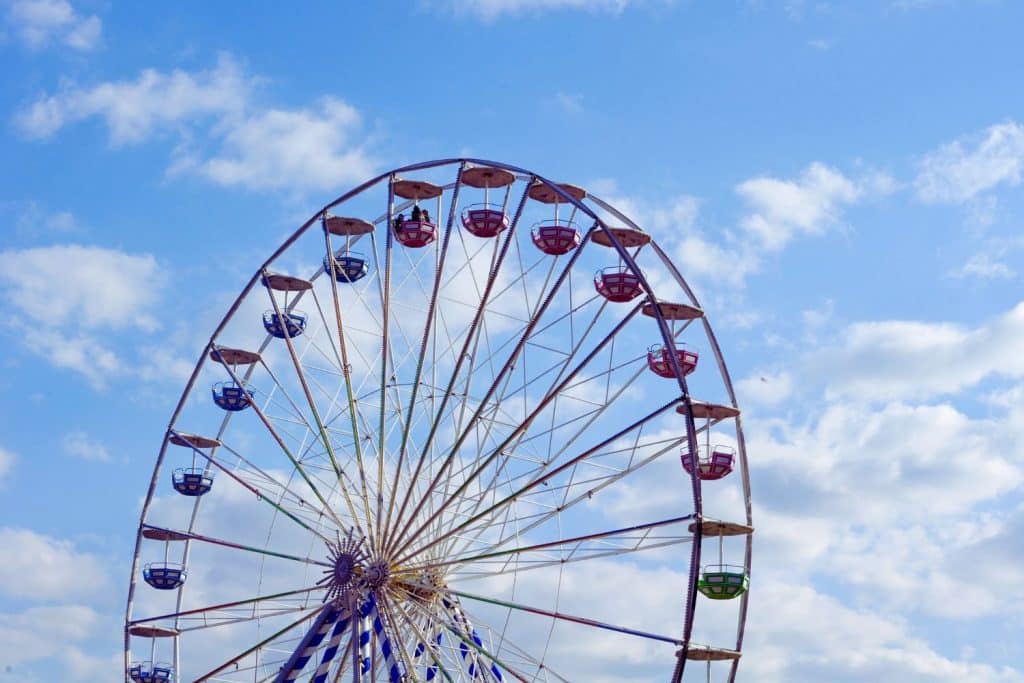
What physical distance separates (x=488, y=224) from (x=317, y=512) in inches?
240

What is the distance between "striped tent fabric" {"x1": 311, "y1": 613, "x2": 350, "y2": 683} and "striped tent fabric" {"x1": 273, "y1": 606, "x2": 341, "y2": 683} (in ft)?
0.44

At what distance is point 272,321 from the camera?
37.4m

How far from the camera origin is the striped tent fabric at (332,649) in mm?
32562

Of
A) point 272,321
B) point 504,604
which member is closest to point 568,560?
point 504,604

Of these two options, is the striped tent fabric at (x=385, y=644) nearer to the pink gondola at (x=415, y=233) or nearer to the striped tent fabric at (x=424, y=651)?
the striped tent fabric at (x=424, y=651)

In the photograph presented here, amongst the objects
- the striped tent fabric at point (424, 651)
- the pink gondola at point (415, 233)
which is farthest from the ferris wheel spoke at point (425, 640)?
the pink gondola at point (415, 233)

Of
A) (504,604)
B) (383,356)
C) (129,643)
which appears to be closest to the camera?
(504,604)

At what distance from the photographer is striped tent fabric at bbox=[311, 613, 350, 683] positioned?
32.6m

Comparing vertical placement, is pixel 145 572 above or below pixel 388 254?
below

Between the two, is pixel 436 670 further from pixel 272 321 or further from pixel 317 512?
pixel 272 321

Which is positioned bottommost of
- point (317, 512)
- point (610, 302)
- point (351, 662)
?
point (351, 662)

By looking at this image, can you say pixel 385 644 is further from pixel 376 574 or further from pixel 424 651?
pixel 376 574

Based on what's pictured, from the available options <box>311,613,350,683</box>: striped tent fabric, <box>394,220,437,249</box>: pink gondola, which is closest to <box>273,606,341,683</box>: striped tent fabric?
<box>311,613,350,683</box>: striped tent fabric

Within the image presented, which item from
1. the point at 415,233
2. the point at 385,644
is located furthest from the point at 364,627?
the point at 415,233
